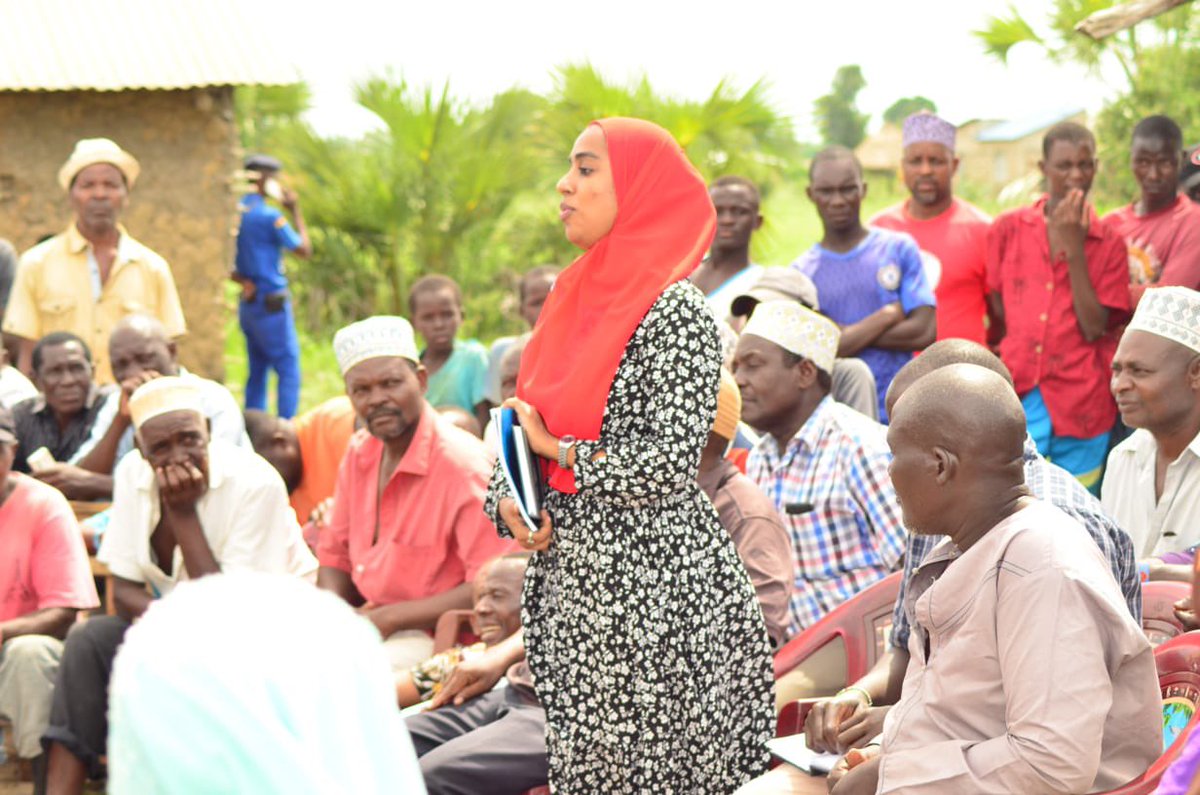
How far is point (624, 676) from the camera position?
12.1ft

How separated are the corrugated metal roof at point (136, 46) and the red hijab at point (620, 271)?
7299mm

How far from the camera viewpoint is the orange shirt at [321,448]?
22.8ft

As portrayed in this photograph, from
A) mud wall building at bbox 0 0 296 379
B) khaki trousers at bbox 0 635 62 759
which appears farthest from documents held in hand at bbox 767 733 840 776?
mud wall building at bbox 0 0 296 379

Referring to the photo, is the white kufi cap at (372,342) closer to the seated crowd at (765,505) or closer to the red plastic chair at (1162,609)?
the seated crowd at (765,505)

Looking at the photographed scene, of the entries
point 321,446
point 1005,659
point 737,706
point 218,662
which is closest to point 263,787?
point 218,662

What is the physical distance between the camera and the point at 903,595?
345 centimetres

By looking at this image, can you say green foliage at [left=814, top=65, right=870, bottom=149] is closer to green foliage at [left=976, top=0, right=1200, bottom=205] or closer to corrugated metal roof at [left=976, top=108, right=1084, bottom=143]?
corrugated metal roof at [left=976, top=108, right=1084, bottom=143]

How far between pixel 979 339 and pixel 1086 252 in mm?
835

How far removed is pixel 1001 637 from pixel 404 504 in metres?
2.90

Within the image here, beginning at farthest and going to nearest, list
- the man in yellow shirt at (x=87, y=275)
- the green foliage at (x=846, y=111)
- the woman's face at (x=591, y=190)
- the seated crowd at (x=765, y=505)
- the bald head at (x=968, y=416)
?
the green foliage at (x=846, y=111)
the man in yellow shirt at (x=87, y=275)
the woman's face at (x=591, y=190)
the bald head at (x=968, y=416)
the seated crowd at (x=765, y=505)

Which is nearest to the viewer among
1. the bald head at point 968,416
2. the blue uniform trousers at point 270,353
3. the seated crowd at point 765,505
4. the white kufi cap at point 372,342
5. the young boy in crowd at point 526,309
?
the seated crowd at point 765,505

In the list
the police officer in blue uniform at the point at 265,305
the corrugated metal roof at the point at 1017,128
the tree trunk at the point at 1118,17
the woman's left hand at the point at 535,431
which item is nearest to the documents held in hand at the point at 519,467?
the woman's left hand at the point at 535,431

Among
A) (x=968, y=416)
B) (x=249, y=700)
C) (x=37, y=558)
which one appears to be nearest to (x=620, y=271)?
(x=968, y=416)

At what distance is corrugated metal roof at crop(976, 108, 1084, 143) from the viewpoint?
4197cm
